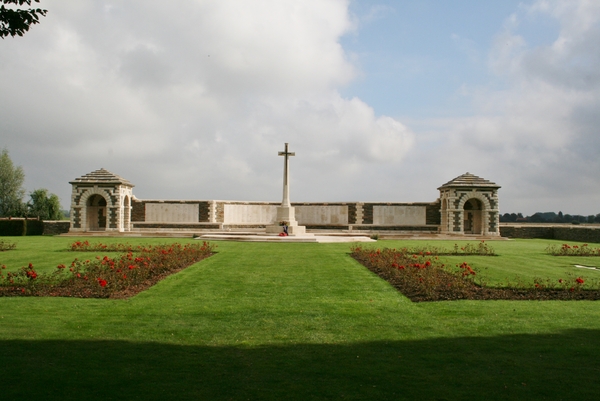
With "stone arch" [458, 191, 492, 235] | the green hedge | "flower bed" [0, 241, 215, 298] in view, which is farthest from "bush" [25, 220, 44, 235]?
"stone arch" [458, 191, 492, 235]

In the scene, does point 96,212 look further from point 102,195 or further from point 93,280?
point 93,280

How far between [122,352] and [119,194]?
3013 centimetres

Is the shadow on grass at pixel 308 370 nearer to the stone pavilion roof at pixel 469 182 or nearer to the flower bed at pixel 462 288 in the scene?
the flower bed at pixel 462 288

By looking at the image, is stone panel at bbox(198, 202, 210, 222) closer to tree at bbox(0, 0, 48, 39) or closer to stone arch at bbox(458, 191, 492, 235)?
stone arch at bbox(458, 191, 492, 235)

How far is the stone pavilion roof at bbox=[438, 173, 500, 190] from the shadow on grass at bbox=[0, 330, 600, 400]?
28706mm

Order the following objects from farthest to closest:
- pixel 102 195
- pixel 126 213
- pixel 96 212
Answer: pixel 96 212 < pixel 126 213 < pixel 102 195

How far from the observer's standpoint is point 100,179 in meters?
34.7

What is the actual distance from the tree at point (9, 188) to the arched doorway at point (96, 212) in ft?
58.9

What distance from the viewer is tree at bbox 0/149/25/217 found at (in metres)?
50.7

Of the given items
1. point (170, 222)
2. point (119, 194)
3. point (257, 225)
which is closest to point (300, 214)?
point (257, 225)

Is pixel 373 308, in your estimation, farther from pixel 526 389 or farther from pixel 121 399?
pixel 121 399

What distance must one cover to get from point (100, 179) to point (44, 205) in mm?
19881

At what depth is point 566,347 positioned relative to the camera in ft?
21.6

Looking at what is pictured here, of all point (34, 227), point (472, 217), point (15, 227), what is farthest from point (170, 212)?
point (472, 217)
